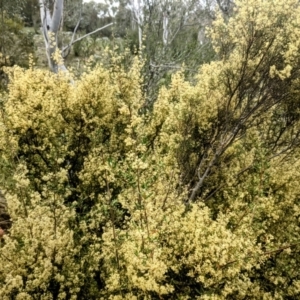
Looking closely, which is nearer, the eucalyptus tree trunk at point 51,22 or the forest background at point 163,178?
the forest background at point 163,178

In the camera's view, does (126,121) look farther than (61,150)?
Yes

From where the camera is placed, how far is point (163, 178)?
823 centimetres

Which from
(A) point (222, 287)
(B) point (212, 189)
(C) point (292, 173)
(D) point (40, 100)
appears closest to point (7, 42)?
(D) point (40, 100)

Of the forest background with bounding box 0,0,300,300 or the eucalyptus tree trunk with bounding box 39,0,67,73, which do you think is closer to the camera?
the forest background with bounding box 0,0,300,300

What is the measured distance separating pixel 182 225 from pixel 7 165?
14.4 feet

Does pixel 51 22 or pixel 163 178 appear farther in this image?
pixel 51 22

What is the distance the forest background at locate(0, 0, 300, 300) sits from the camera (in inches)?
239

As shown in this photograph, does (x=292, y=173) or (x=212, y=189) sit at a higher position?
(x=292, y=173)

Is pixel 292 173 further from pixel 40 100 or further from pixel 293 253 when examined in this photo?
pixel 40 100

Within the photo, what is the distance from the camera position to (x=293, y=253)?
8.45 meters

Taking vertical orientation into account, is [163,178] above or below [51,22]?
below

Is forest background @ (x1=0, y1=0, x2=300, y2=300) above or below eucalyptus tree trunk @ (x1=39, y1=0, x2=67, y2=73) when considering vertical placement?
below

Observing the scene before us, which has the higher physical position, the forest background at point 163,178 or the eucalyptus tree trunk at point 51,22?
the eucalyptus tree trunk at point 51,22

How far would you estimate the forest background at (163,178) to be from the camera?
6059 millimetres
